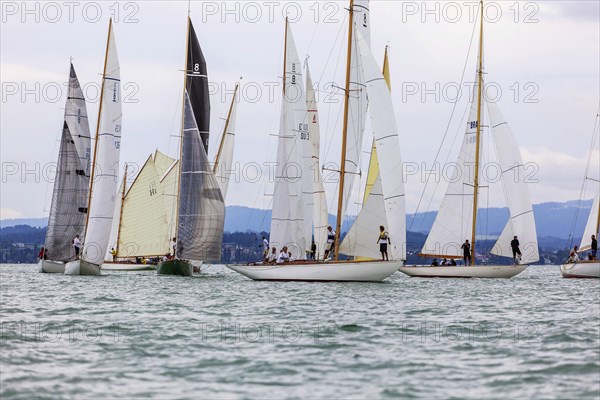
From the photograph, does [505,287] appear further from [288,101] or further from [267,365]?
[267,365]

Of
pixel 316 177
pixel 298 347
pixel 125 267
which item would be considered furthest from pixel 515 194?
pixel 298 347

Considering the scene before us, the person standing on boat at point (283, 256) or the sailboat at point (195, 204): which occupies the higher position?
the sailboat at point (195, 204)

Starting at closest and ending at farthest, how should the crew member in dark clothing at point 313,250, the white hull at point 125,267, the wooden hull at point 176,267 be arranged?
the crew member in dark clothing at point 313,250
the wooden hull at point 176,267
the white hull at point 125,267

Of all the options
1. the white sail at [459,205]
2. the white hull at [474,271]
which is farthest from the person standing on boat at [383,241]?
the white sail at [459,205]

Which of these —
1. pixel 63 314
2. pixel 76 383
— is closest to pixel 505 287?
pixel 63 314

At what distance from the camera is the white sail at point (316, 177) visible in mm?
57094

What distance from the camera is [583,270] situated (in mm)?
59906

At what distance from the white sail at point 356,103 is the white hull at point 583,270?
15345 mm

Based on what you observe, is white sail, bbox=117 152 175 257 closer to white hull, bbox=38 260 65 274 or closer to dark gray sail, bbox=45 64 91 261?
white hull, bbox=38 260 65 274

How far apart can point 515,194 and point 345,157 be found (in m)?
16.2

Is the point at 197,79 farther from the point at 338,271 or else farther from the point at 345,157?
the point at 338,271

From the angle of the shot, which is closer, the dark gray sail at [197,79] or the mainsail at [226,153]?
the dark gray sail at [197,79]

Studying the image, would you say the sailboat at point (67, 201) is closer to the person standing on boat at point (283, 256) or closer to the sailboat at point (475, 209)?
the person standing on boat at point (283, 256)

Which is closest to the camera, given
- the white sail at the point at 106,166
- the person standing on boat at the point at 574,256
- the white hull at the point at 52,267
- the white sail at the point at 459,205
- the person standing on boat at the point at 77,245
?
the white sail at the point at 106,166
